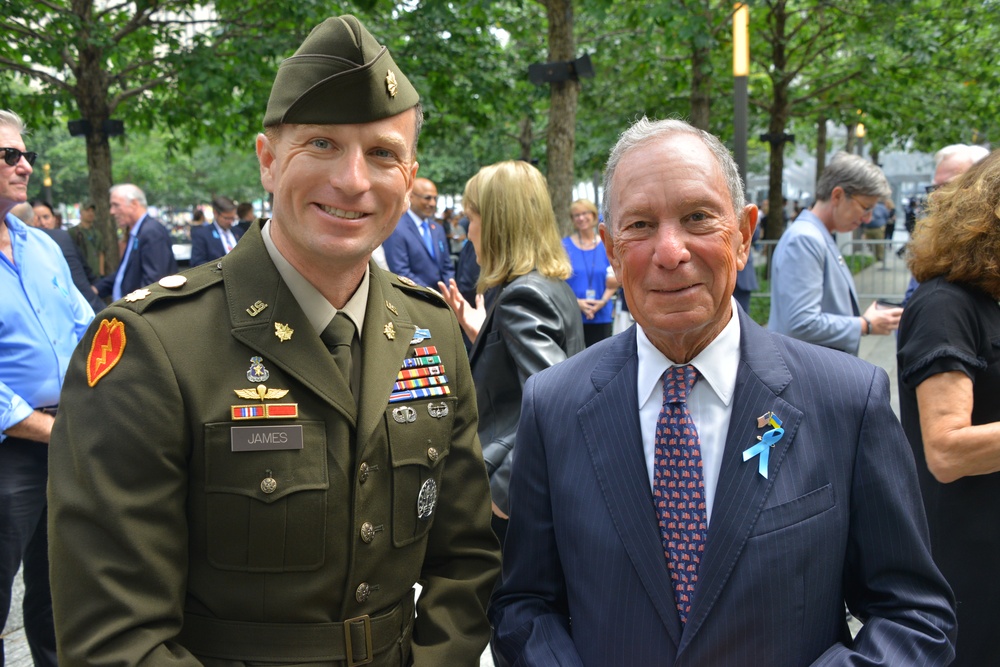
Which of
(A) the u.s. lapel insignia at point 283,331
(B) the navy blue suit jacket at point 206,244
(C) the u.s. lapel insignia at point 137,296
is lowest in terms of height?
(B) the navy blue suit jacket at point 206,244

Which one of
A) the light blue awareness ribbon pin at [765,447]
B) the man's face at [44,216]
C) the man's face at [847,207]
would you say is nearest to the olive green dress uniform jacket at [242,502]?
the light blue awareness ribbon pin at [765,447]

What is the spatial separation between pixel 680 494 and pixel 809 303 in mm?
3133

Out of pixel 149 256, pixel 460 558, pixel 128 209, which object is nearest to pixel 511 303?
pixel 460 558

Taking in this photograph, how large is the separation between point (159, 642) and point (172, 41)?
1153 cm

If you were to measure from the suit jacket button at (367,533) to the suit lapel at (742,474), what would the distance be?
0.66 meters

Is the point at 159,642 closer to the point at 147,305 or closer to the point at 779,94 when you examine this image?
the point at 147,305

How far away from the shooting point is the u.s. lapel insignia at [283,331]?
1882 mm

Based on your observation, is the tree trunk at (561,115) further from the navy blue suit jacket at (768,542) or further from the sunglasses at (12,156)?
the navy blue suit jacket at (768,542)

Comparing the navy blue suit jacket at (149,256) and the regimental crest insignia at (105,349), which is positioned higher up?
the regimental crest insignia at (105,349)

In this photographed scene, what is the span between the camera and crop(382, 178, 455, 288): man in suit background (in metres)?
7.73

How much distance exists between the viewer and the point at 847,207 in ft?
15.5

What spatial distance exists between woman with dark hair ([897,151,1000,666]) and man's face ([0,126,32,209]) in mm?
3119

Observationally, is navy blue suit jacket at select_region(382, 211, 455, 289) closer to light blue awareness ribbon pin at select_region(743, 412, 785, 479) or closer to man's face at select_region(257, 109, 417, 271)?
man's face at select_region(257, 109, 417, 271)

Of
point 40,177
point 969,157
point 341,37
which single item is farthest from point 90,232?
point 40,177
